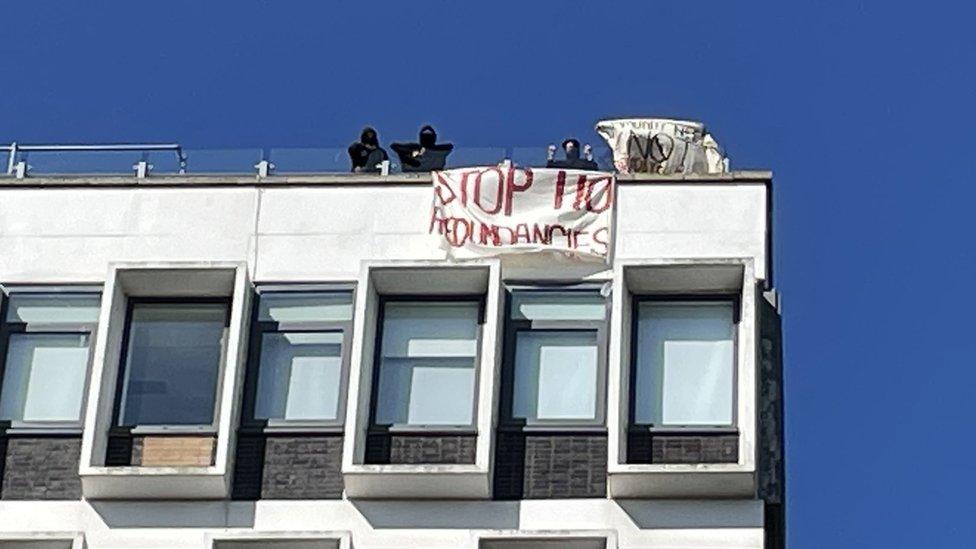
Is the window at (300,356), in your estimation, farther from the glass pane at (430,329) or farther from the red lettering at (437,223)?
the red lettering at (437,223)

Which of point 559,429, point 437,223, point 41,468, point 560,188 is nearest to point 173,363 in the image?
point 41,468

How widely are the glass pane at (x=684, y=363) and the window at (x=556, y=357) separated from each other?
0.57 metres

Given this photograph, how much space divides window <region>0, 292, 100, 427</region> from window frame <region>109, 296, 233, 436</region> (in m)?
0.50

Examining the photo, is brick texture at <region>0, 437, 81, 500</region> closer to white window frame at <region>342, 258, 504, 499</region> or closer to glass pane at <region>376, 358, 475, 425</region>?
white window frame at <region>342, 258, 504, 499</region>

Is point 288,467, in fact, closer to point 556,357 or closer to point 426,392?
point 426,392

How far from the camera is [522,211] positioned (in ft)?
146

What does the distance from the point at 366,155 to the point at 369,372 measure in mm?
3584

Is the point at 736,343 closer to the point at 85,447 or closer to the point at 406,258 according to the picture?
the point at 406,258

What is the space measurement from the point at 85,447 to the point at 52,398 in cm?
163

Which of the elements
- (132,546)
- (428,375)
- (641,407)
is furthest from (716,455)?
(132,546)

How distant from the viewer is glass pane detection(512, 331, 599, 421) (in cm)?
4303

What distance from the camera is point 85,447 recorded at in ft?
140

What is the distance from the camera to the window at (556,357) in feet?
141

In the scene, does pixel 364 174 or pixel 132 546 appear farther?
pixel 364 174
